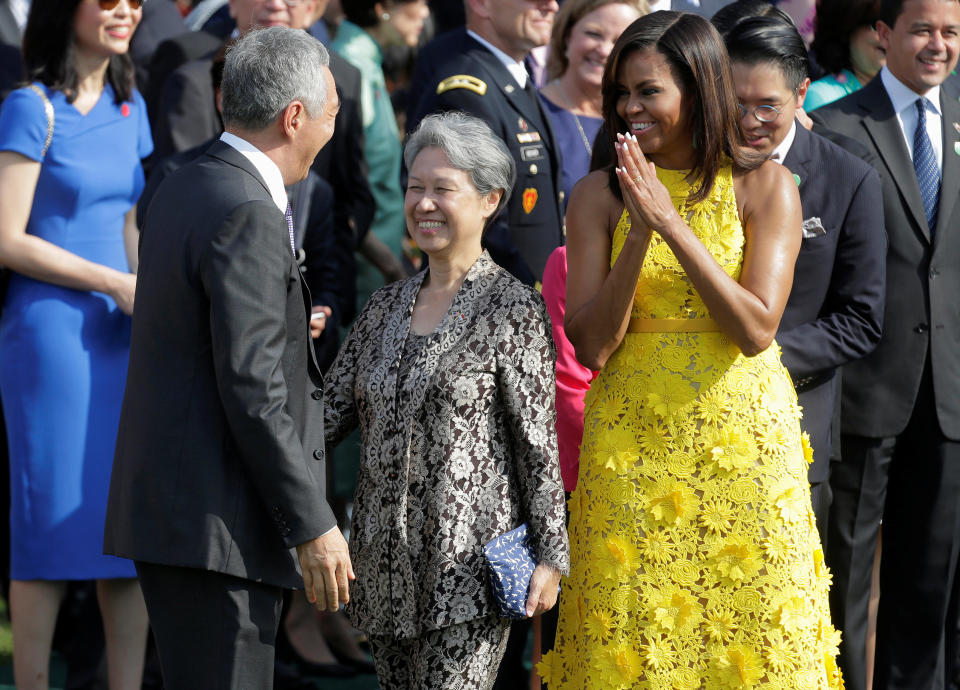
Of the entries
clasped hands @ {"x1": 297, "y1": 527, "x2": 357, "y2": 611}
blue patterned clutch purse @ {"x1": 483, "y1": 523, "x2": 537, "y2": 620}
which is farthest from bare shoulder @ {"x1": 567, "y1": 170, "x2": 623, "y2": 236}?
clasped hands @ {"x1": 297, "y1": 527, "x2": 357, "y2": 611}

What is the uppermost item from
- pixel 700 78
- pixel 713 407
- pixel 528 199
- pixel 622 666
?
pixel 700 78

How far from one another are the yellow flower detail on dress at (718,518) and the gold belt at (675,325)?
1.54 feet

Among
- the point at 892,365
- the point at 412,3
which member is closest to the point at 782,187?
the point at 892,365

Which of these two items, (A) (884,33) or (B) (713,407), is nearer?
(B) (713,407)

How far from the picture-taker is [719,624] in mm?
3381

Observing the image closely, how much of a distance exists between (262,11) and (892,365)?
2818 millimetres

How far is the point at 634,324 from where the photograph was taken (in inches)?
139

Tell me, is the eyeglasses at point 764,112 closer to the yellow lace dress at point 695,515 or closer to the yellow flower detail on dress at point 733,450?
the yellow lace dress at point 695,515

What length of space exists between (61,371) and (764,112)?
246 cm

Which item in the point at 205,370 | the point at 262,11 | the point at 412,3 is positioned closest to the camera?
the point at 205,370

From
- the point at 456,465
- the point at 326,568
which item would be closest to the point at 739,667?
the point at 456,465

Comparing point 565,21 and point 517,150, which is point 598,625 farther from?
point 565,21

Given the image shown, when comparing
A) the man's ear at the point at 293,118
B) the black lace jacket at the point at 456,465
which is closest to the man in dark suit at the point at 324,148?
the man's ear at the point at 293,118

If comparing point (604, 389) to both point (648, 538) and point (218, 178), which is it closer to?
point (648, 538)
